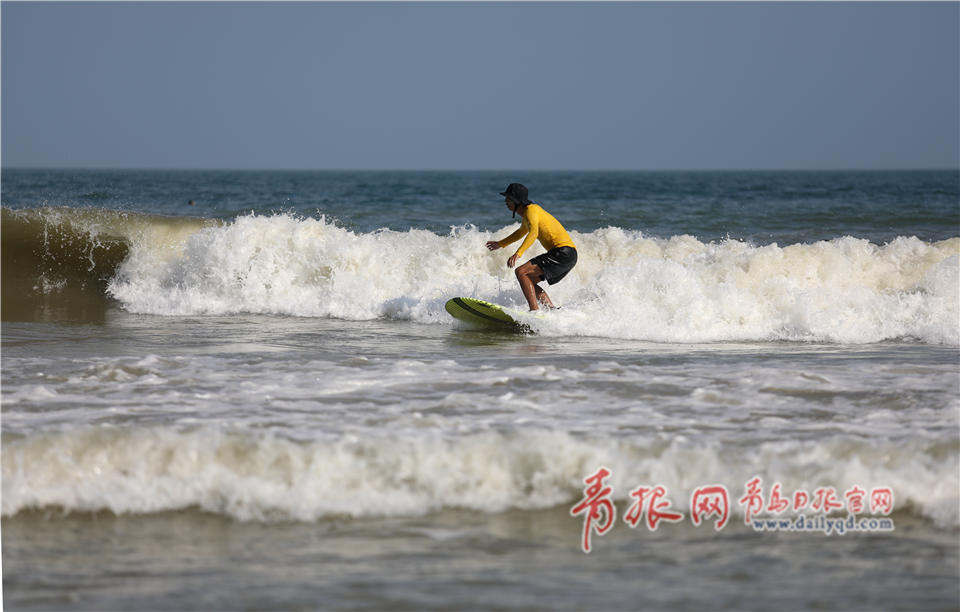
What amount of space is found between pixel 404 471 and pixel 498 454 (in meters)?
0.52

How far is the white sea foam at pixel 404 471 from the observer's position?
4.67 m

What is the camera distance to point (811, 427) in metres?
5.70

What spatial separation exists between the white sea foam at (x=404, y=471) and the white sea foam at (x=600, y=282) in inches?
187

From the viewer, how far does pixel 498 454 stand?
5.00 meters

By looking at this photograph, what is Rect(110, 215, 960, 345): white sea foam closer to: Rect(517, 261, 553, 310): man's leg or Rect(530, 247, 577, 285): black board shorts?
Rect(517, 261, 553, 310): man's leg

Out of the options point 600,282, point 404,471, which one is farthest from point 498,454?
point 600,282

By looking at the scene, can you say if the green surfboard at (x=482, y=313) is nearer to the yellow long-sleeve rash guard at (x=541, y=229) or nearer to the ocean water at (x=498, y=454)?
the ocean water at (x=498, y=454)

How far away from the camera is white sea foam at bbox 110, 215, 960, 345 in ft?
33.3

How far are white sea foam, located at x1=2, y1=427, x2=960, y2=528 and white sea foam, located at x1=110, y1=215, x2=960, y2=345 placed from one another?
15.6ft

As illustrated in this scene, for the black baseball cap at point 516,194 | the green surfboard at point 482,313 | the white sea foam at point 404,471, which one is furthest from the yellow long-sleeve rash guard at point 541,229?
the white sea foam at point 404,471

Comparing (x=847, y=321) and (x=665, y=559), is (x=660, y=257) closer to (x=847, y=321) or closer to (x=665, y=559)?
(x=847, y=321)

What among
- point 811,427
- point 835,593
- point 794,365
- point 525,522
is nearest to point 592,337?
point 794,365

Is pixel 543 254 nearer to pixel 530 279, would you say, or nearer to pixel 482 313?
pixel 530 279

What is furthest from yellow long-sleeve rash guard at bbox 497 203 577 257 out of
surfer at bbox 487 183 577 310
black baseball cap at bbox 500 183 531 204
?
black baseball cap at bbox 500 183 531 204
